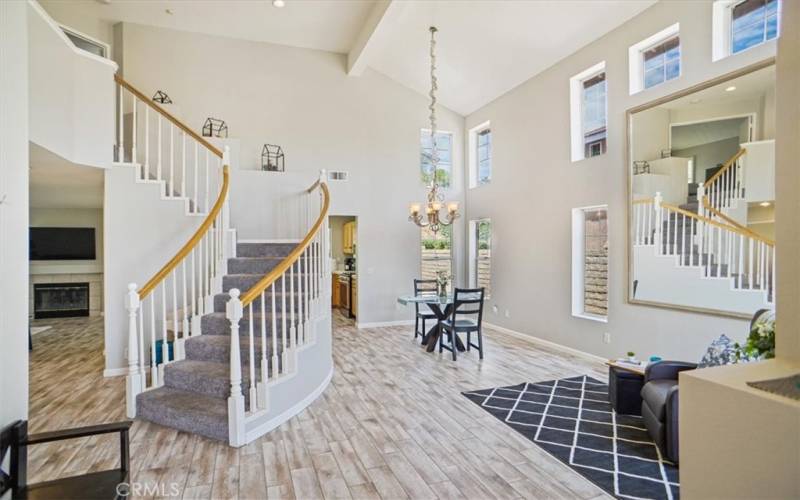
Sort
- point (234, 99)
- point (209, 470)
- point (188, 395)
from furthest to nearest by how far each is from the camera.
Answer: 1. point (234, 99)
2. point (188, 395)
3. point (209, 470)

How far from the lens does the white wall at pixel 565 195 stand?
13.3 ft

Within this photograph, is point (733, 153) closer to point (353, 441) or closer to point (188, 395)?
point (353, 441)

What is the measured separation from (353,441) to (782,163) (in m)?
2.95

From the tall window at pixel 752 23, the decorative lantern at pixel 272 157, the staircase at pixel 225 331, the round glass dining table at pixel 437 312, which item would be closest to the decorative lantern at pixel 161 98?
the staircase at pixel 225 331

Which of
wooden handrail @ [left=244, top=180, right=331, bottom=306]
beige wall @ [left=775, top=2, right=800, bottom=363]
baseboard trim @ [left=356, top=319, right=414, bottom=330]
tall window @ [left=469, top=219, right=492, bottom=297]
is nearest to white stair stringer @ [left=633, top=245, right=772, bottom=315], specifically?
beige wall @ [left=775, top=2, right=800, bottom=363]

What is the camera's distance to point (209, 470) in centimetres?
261

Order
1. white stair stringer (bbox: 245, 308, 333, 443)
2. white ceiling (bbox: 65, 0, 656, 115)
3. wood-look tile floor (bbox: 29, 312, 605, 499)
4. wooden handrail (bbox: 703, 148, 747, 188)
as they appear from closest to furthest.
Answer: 1. wood-look tile floor (bbox: 29, 312, 605, 499)
2. white stair stringer (bbox: 245, 308, 333, 443)
3. wooden handrail (bbox: 703, 148, 747, 188)
4. white ceiling (bbox: 65, 0, 656, 115)

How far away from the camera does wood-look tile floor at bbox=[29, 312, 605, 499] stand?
243cm

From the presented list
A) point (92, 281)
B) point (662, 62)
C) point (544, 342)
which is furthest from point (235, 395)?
point (92, 281)

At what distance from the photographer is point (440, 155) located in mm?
8273

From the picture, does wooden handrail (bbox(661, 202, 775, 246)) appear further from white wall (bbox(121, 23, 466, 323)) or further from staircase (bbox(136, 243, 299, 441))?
white wall (bbox(121, 23, 466, 323))

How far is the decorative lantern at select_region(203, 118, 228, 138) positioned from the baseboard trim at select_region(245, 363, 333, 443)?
15.7ft

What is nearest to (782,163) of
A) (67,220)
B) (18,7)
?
(18,7)

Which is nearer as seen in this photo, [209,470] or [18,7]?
[18,7]
